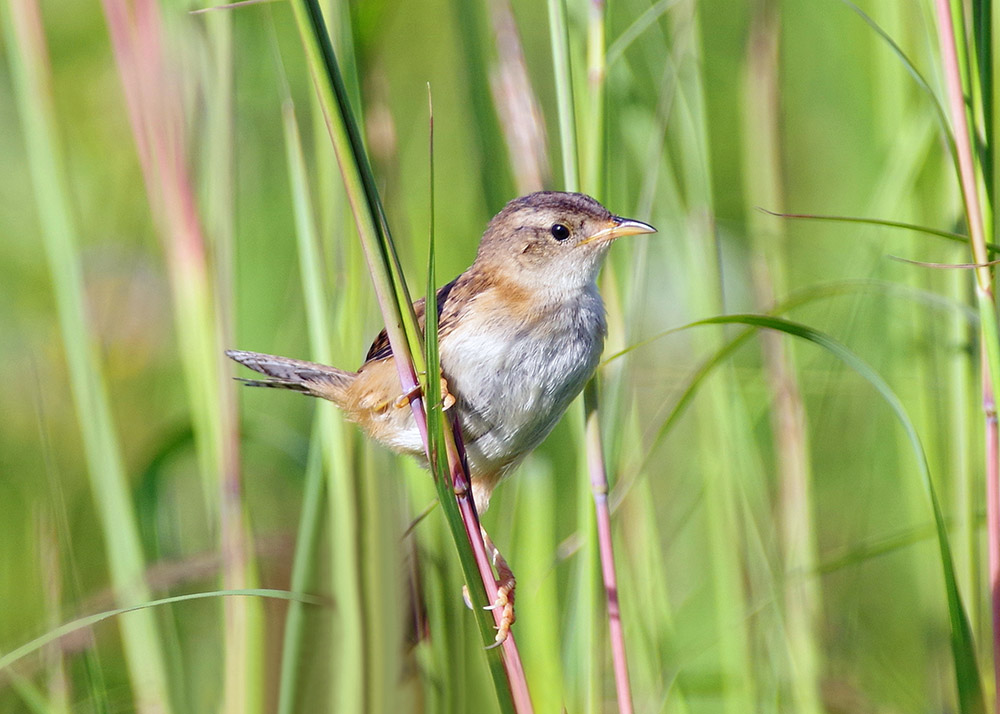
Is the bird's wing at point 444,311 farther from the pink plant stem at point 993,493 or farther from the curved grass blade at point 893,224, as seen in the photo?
the pink plant stem at point 993,493

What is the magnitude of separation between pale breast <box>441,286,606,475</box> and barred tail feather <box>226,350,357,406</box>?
265mm

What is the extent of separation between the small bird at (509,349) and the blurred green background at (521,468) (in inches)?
3.0

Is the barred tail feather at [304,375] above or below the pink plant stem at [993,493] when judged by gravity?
above

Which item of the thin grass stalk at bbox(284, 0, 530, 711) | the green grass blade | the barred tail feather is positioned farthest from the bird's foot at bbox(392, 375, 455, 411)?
the green grass blade

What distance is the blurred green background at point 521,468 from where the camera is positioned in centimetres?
185

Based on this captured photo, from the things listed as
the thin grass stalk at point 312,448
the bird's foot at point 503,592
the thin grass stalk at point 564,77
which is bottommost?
the bird's foot at point 503,592

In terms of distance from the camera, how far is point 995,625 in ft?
5.50

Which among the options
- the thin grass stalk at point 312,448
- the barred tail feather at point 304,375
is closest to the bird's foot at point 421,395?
the thin grass stalk at point 312,448

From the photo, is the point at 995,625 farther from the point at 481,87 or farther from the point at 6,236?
the point at 6,236

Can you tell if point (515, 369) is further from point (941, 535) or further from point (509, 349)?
point (941, 535)

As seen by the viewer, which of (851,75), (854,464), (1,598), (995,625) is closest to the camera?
(995,625)

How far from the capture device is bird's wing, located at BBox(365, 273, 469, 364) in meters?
2.13

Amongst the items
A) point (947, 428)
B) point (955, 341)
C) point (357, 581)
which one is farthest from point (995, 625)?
point (357, 581)

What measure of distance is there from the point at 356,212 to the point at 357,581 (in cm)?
77
